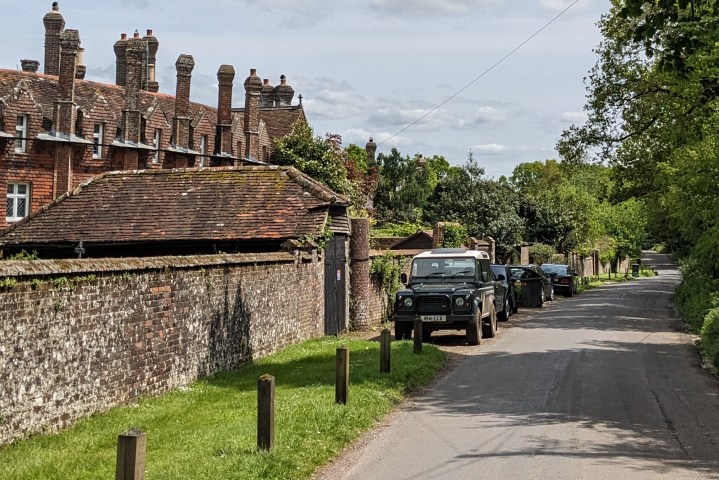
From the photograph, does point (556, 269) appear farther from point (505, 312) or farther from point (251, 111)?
point (251, 111)

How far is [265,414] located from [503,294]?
2099cm

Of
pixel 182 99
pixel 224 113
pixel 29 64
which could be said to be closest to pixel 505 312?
pixel 182 99

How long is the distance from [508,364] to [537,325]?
10268 mm

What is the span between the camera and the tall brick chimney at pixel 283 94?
65812mm

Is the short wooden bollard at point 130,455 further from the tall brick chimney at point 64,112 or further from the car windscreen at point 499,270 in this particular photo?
the tall brick chimney at point 64,112

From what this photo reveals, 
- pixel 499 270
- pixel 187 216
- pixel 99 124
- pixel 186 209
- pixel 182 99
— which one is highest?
pixel 182 99

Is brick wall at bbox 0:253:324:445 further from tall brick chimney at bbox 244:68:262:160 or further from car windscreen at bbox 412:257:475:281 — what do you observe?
tall brick chimney at bbox 244:68:262:160

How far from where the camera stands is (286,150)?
54375 mm

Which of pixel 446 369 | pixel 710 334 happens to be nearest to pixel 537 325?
pixel 710 334

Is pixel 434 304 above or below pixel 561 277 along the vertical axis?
below

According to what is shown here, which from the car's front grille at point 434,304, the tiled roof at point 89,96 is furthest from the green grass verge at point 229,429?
the tiled roof at point 89,96

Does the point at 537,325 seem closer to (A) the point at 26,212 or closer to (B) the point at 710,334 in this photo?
(B) the point at 710,334

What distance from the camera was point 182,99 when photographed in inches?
1932

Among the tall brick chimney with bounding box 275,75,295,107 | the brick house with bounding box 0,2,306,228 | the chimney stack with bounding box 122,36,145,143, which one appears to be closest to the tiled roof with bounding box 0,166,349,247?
the brick house with bounding box 0,2,306,228
